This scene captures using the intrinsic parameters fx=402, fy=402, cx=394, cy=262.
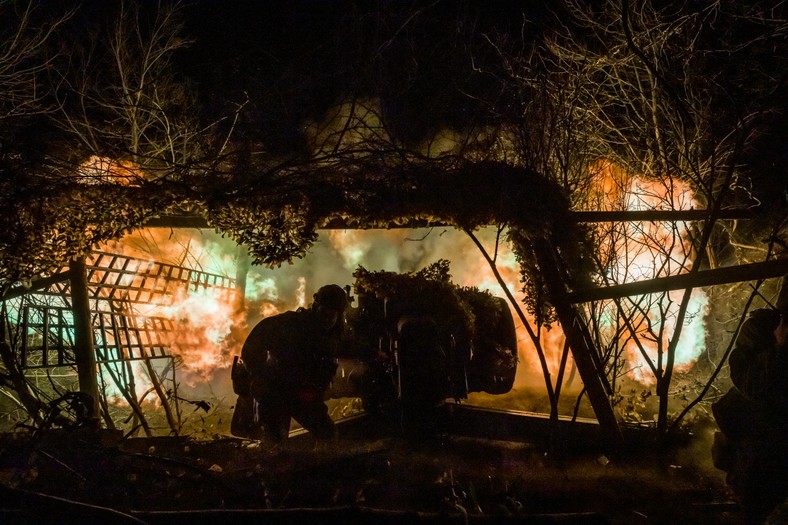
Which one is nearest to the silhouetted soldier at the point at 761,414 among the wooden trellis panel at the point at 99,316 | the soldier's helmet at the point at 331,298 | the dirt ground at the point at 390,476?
the dirt ground at the point at 390,476

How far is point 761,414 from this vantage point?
447 cm

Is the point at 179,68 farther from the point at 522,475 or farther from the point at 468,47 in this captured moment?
the point at 522,475

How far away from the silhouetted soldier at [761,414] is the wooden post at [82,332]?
9166 millimetres

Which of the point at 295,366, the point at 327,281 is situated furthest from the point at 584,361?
the point at 327,281

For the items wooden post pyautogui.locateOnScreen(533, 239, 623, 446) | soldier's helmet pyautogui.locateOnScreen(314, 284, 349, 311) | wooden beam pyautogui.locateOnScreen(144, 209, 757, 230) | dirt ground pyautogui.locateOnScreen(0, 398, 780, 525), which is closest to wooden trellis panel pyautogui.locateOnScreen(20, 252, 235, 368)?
wooden beam pyautogui.locateOnScreen(144, 209, 757, 230)

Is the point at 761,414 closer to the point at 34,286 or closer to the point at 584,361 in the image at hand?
the point at 584,361

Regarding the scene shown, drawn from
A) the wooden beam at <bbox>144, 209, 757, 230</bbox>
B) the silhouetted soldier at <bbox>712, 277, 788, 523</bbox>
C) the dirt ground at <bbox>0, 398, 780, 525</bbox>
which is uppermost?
the wooden beam at <bbox>144, 209, 757, 230</bbox>

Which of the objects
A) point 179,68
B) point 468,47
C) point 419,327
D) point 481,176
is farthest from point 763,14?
point 179,68

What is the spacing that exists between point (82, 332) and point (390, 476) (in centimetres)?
568

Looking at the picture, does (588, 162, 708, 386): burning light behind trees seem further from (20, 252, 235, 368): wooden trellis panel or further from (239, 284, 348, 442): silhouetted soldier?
(20, 252, 235, 368): wooden trellis panel

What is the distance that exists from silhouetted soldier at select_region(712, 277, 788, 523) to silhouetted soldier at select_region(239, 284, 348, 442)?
5.67 meters

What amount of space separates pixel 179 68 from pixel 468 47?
8802mm

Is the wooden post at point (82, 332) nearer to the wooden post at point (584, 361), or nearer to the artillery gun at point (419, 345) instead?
the artillery gun at point (419, 345)

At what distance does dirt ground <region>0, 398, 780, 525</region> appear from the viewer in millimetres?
4426
